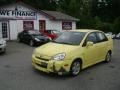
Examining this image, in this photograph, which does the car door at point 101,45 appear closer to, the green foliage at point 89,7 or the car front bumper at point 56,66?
the car front bumper at point 56,66

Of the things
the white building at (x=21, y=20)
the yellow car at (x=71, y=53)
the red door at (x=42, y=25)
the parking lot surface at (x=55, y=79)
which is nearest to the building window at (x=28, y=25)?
the white building at (x=21, y=20)

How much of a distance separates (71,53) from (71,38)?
4.07 ft

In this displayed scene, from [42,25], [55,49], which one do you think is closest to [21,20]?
[42,25]

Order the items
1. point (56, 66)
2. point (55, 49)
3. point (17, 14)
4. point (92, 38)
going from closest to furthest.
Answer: point (56, 66) → point (55, 49) → point (92, 38) → point (17, 14)

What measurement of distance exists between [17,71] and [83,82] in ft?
9.06

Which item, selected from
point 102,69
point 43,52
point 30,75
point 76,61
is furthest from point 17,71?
point 102,69

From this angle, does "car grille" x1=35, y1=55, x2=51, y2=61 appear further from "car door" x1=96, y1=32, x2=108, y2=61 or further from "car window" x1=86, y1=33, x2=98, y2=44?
"car door" x1=96, y1=32, x2=108, y2=61

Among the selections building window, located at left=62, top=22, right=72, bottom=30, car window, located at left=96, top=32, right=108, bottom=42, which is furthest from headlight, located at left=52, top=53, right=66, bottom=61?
building window, located at left=62, top=22, right=72, bottom=30

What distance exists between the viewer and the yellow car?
320 inches

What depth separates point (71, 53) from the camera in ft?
27.3

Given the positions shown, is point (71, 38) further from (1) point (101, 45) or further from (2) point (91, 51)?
(1) point (101, 45)

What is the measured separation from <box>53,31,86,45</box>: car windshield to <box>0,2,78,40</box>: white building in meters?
15.7

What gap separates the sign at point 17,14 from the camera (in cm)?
2472

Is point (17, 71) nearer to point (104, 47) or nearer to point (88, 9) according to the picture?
point (104, 47)
